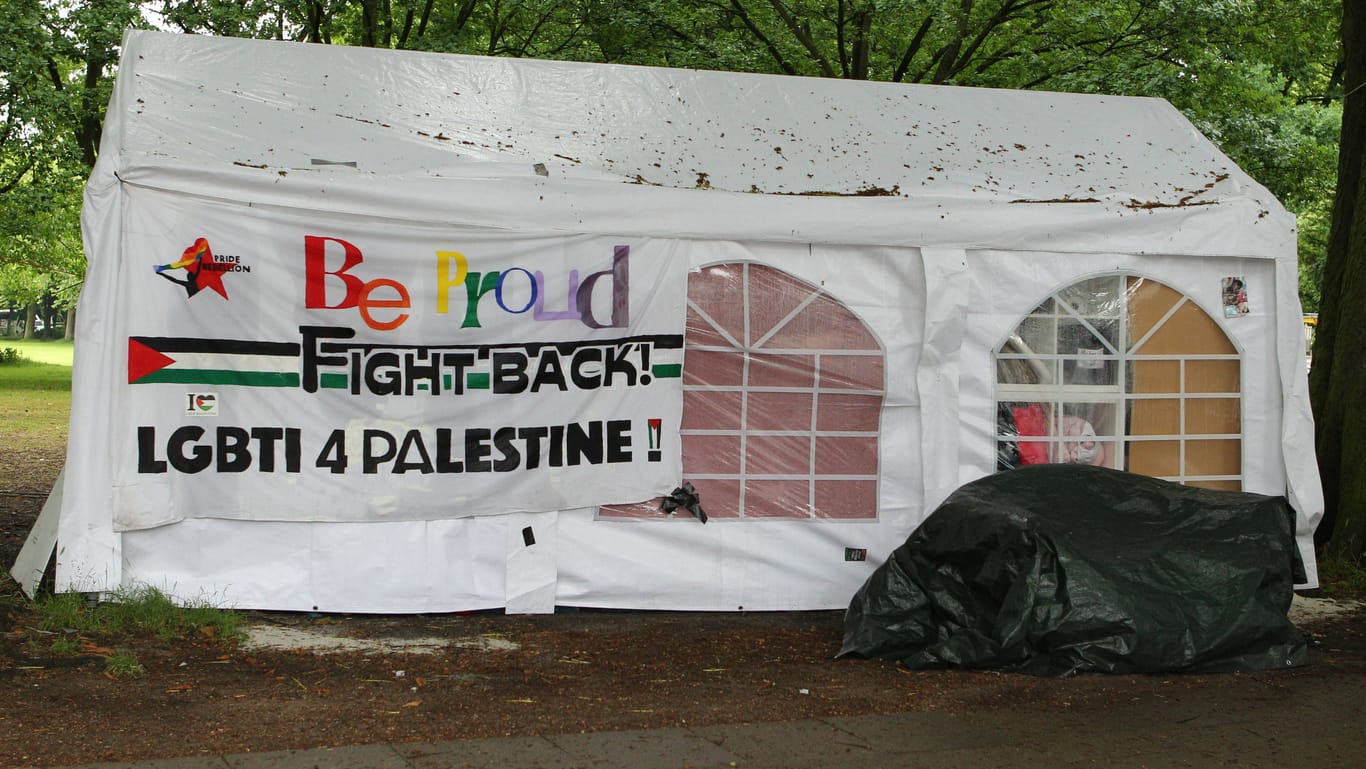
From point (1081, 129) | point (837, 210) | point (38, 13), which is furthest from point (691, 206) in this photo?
point (38, 13)

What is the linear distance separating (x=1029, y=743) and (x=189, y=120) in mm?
4887

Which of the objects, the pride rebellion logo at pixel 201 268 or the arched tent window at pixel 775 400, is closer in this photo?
the pride rebellion logo at pixel 201 268

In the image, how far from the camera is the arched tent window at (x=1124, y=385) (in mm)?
6551

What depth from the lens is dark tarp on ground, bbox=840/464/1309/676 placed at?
5.12 m

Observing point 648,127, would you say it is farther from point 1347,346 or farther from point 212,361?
point 1347,346

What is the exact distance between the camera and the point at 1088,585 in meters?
5.09

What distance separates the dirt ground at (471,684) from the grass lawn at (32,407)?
6948 millimetres

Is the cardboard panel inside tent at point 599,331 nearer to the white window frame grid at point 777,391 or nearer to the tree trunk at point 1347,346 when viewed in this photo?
the white window frame grid at point 777,391

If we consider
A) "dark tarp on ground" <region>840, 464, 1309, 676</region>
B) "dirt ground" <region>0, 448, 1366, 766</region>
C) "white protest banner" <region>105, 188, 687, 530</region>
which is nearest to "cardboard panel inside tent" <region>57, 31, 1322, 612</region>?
"white protest banner" <region>105, 188, 687, 530</region>

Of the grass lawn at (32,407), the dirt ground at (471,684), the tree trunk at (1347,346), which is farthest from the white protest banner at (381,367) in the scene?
the grass lawn at (32,407)

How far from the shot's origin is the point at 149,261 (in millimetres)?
5605

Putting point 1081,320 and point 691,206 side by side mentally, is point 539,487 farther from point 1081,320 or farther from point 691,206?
point 1081,320

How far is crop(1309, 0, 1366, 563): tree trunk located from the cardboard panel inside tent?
937mm

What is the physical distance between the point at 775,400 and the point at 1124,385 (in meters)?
2.03
